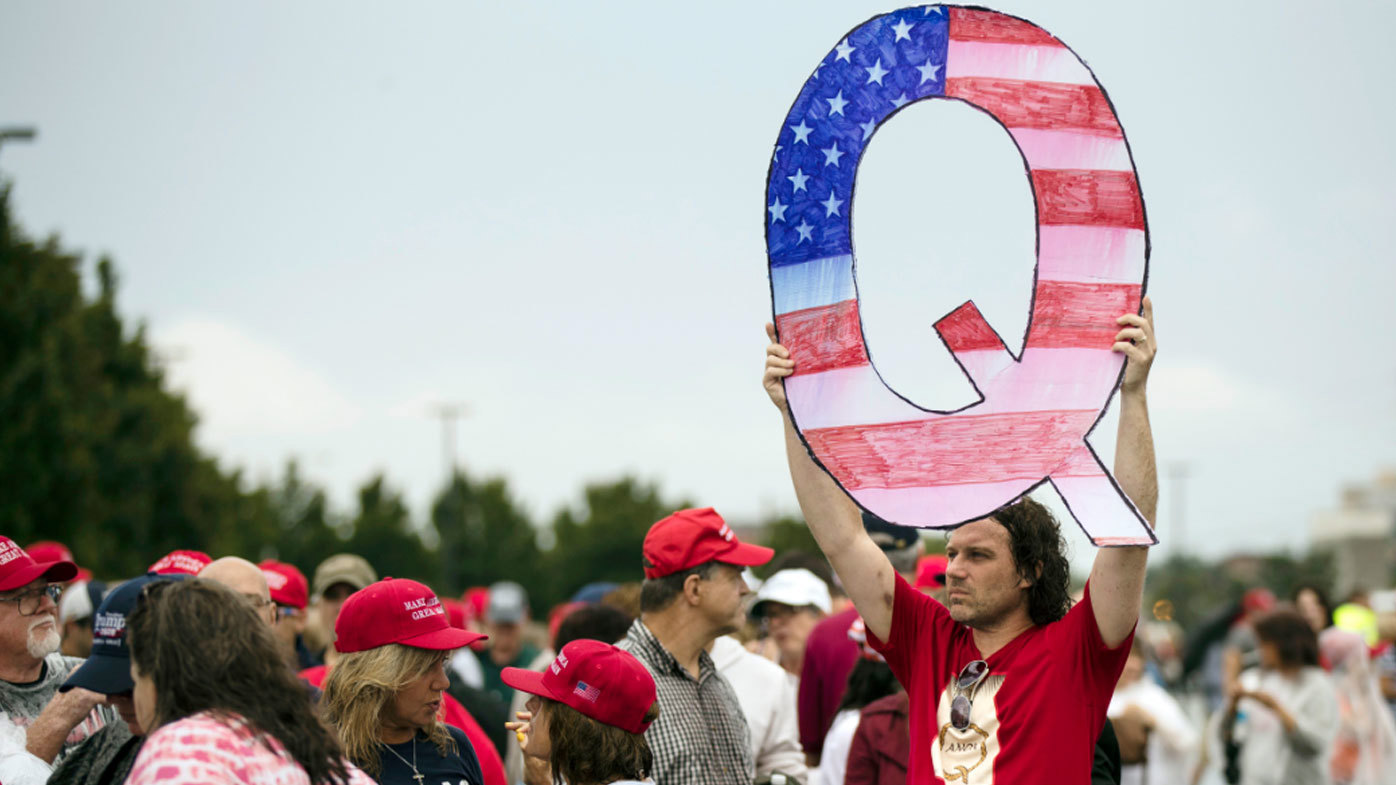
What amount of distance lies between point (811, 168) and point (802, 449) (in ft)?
2.36

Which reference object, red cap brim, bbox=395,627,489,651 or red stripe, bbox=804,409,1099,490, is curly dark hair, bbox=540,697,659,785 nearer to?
red cap brim, bbox=395,627,489,651

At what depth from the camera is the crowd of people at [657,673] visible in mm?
2408

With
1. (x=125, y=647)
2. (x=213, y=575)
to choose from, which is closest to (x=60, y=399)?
(x=213, y=575)

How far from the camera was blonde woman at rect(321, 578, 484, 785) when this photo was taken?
338 centimetres

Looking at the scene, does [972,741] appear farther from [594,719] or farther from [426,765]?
[426,765]

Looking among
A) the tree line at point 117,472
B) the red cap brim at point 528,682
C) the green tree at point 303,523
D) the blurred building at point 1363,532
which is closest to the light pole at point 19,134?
the tree line at point 117,472

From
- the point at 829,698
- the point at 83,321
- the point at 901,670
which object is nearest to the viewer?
the point at 901,670

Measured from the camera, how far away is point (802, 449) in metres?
3.28

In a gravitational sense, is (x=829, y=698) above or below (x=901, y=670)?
below

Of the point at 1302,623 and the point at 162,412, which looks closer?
the point at 1302,623

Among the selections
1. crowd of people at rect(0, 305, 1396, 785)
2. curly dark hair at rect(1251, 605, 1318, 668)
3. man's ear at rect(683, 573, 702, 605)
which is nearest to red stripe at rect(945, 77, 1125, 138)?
crowd of people at rect(0, 305, 1396, 785)

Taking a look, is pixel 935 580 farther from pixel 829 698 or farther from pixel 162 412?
pixel 162 412

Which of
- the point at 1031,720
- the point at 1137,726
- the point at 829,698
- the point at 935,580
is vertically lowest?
the point at 1137,726

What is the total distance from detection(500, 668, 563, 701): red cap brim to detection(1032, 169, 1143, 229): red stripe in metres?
1.76
